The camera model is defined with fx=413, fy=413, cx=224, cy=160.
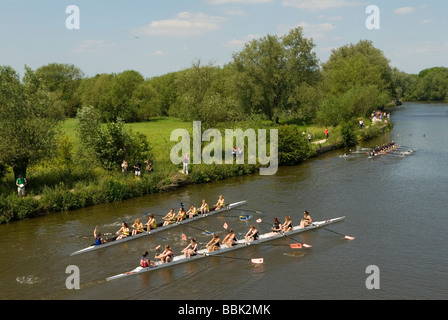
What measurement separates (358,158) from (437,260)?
2808 cm

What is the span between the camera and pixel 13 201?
93.0 feet

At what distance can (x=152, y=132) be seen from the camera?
66.6 metres

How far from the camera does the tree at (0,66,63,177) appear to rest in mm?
29875

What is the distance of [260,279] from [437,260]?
30.5 ft

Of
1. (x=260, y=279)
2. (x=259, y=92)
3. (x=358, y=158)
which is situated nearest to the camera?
(x=260, y=279)
